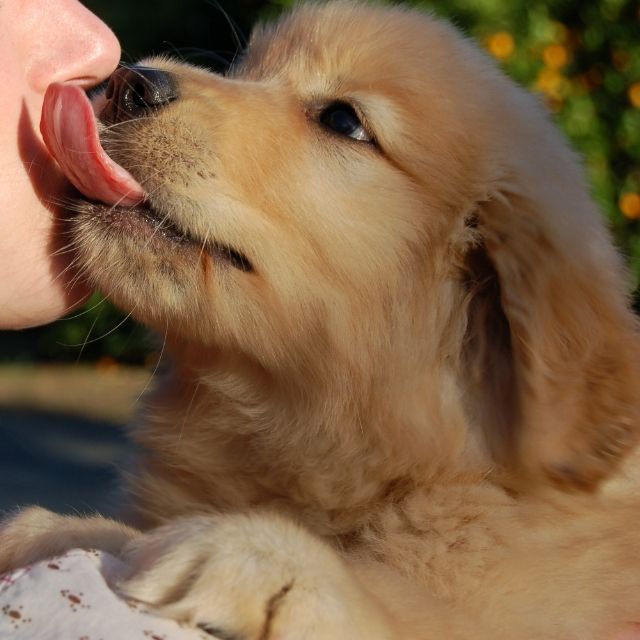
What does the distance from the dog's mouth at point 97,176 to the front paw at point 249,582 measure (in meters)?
0.81

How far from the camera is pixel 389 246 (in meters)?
2.90

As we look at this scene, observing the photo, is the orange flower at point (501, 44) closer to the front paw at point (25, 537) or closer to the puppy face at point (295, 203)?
the puppy face at point (295, 203)

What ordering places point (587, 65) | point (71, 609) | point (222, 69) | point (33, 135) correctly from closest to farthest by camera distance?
point (71, 609), point (33, 135), point (222, 69), point (587, 65)

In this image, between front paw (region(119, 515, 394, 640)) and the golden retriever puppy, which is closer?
front paw (region(119, 515, 394, 640))

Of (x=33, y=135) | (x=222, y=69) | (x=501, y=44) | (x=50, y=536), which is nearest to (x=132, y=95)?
(x=33, y=135)

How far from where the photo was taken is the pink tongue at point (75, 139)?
2.44 metres

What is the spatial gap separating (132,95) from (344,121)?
1.96 feet

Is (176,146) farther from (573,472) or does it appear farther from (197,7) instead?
(197,7)

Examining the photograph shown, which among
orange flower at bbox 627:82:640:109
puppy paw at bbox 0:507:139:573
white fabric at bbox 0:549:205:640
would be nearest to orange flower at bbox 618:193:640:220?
orange flower at bbox 627:82:640:109

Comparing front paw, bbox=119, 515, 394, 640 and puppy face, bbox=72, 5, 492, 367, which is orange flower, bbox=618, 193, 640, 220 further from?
front paw, bbox=119, 515, 394, 640

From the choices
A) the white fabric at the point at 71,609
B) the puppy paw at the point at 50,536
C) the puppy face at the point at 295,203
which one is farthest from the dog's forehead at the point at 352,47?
the white fabric at the point at 71,609

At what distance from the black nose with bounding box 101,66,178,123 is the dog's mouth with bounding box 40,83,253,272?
6.5 inches

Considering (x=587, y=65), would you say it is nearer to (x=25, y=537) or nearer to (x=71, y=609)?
(x=25, y=537)

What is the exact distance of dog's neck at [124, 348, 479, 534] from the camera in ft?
9.09
